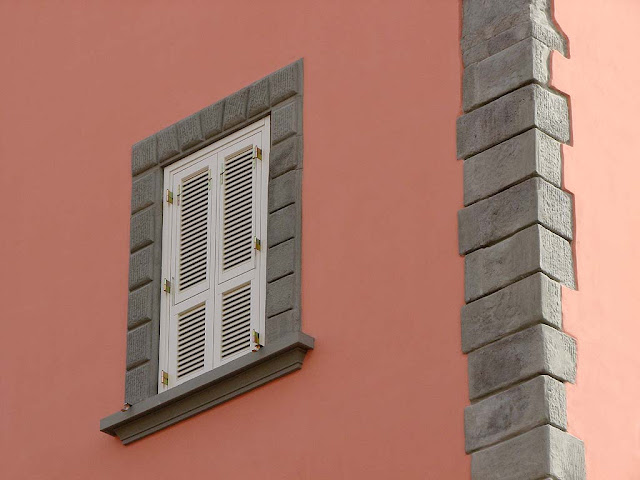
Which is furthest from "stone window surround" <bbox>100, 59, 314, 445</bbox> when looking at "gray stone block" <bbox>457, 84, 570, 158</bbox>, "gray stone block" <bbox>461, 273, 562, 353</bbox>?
"gray stone block" <bbox>457, 84, 570, 158</bbox>

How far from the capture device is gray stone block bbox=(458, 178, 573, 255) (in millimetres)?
10633

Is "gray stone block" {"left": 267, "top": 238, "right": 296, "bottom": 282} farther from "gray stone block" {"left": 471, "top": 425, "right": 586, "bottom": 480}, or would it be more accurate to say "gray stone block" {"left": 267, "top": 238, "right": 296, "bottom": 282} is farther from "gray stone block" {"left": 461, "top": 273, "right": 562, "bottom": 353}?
"gray stone block" {"left": 471, "top": 425, "right": 586, "bottom": 480}

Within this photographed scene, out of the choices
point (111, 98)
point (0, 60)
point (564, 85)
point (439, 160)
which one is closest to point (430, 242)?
point (439, 160)

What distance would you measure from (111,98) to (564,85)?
385 centimetres

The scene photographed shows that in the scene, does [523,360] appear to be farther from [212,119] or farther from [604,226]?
[212,119]

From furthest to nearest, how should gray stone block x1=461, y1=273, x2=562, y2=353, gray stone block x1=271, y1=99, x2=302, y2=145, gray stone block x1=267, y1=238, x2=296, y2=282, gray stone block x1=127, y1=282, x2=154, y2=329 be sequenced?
gray stone block x1=127, y1=282, x2=154, y2=329, gray stone block x1=271, y1=99, x2=302, y2=145, gray stone block x1=267, y1=238, x2=296, y2=282, gray stone block x1=461, y1=273, x2=562, y2=353

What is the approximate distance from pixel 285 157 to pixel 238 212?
20.4 inches

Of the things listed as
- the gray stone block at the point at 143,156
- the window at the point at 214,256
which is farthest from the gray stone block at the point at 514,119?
the gray stone block at the point at 143,156

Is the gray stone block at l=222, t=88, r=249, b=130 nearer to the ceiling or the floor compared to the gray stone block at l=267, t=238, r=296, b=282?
nearer to the ceiling

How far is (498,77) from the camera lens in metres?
11.1

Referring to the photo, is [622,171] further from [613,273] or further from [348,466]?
[348,466]

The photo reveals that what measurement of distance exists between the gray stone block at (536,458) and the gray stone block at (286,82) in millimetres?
3130

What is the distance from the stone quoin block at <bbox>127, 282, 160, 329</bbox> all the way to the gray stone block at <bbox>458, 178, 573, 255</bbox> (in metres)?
2.56

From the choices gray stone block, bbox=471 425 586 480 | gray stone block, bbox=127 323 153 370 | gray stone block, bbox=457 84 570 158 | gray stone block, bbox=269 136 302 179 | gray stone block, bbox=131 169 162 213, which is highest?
gray stone block, bbox=131 169 162 213
